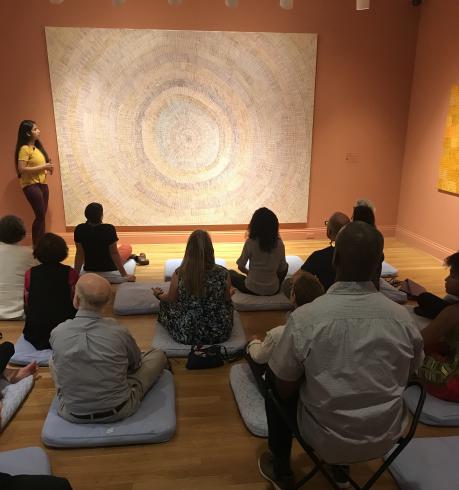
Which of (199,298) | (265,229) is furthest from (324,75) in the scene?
(199,298)

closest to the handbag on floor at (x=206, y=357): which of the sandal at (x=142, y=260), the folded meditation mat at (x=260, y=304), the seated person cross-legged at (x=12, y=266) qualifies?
the folded meditation mat at (x=260, y=304)

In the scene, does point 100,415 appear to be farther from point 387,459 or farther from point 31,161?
Result: point 31,161

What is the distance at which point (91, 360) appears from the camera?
194cm

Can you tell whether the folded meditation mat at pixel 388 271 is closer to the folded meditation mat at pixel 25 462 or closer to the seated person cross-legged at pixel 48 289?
the seated person cross-legged at pixel 48 289

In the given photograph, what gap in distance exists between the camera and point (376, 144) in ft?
17.5

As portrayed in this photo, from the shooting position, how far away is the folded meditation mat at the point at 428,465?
177 cm

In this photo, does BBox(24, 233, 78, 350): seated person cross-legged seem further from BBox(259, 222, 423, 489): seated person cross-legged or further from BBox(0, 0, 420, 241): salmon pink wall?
BBox(0, 0, 420, 241): salmon pink wall

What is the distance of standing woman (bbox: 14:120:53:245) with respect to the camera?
14.5ft

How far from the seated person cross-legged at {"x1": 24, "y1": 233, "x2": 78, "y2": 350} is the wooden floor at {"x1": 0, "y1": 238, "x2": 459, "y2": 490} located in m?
0.29

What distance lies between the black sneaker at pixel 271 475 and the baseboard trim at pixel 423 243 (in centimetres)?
346

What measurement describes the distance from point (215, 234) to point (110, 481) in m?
3.65

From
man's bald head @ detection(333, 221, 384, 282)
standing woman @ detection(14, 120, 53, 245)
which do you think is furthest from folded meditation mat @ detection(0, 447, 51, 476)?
standing woman @ detection(14, 120, 53, 245)

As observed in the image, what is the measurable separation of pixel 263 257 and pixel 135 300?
1007 millimetres

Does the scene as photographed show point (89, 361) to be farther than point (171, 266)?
No
